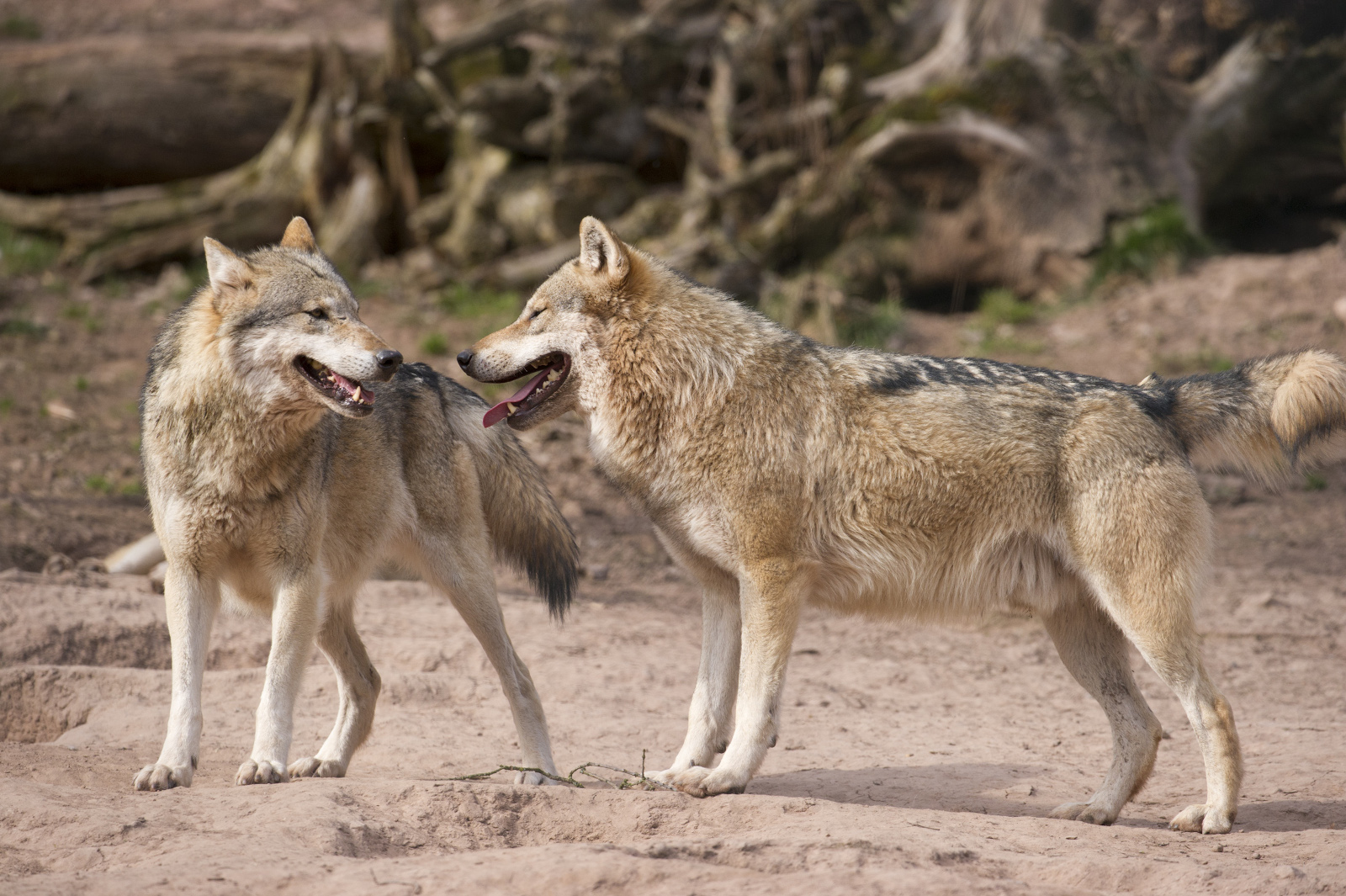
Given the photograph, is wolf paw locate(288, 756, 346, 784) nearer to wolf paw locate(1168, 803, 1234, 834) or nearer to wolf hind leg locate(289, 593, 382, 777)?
wolf hind leg locate(289, 593, 382, 777)

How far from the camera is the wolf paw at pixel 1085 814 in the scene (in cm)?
441

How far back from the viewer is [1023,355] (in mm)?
11750

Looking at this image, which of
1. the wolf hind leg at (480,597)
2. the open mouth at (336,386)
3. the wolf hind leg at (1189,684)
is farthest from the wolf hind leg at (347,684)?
the wolf hind leg at (1189,684)

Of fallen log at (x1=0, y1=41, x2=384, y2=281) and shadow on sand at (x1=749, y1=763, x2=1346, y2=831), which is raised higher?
fallen log at (x1=0, y1=41, x2=384, y2=281)

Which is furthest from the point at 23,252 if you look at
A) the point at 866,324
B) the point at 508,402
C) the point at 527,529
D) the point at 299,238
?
the point at 508,402

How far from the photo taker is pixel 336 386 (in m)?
4.48

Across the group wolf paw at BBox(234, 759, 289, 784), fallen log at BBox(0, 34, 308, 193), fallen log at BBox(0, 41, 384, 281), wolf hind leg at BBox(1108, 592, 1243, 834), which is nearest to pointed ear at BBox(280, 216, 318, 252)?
wolf paw at BBox(234, 759, 289, 784)

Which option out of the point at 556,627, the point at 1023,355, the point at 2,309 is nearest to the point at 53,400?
the point at 2,309

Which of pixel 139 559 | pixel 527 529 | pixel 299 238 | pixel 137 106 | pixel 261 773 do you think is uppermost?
pixel 137 106

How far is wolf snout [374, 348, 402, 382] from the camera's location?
14.4 ft

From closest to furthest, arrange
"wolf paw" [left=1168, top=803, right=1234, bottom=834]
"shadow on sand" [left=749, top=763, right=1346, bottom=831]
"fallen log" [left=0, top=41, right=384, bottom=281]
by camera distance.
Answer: "wolf paw" [left=1168, top=803, right=1234, bottom=834]
"shadow on sand" [left=749, top=763, right=1346, bottom=831]
"fallen log" [left=0, top=41, right=384, bottom=281]

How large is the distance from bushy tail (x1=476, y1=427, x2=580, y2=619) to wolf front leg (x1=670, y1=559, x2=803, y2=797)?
135cm

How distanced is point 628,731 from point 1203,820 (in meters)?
2.67

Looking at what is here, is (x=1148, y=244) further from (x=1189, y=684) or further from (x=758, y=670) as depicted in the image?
(x=758, y=670)
